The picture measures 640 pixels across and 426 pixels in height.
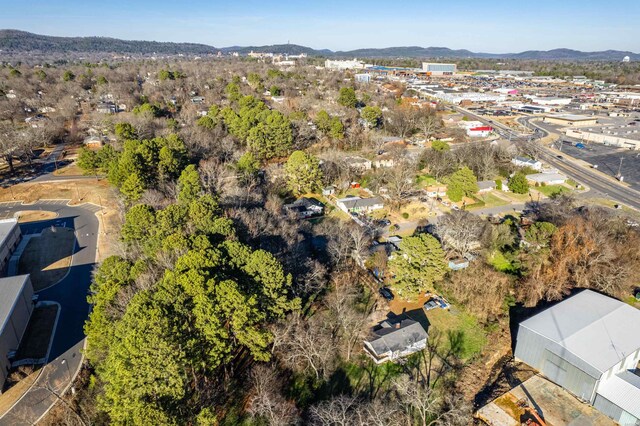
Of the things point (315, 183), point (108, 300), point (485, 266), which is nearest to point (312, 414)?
point (108, 300)

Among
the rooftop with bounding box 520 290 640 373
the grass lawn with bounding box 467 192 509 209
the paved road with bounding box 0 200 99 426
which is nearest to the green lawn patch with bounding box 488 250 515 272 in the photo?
the rooftop with bounding box 520 290 640 373

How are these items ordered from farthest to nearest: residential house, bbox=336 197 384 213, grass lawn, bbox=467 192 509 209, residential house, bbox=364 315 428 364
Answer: grass lawn, bbox=467 192 509 209 < residential house, bbox=336 197 384 213 < residential house, bbox=364 315 428 364

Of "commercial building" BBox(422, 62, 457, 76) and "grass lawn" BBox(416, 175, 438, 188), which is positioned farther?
"commercial building" BBox(422, 62, 457, 76)

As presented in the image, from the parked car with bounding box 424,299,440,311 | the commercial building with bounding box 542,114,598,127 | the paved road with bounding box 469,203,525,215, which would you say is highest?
the commercial building with bounding box 542,114,598,127

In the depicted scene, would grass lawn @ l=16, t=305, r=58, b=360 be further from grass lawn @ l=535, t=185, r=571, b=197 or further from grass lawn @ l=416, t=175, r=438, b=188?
grass lawn @ l=535, t=185, r=571, b=197

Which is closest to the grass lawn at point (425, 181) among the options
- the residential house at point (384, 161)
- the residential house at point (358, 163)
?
the residential house at point (384, 161)

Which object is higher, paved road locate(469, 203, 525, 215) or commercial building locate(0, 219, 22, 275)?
paved road locate(469, 203, 525, 215)

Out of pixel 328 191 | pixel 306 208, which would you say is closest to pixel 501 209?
pixel 328 191

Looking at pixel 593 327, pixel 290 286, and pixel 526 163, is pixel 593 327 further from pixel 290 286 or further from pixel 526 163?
pixel 526 163
